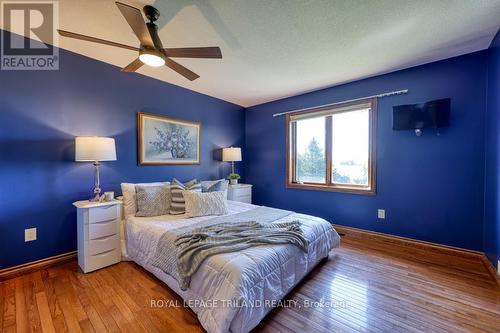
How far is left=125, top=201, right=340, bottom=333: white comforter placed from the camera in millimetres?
1303

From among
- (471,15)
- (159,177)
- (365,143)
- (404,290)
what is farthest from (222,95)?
(404,290)

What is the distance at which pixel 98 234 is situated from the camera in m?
2.26

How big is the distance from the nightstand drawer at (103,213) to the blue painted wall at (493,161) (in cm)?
396

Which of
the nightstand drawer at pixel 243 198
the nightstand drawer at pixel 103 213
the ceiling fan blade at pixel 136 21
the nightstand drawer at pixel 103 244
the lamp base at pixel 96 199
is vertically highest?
the ceiling fan blade at pixel 136 21

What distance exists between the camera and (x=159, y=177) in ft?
10.6

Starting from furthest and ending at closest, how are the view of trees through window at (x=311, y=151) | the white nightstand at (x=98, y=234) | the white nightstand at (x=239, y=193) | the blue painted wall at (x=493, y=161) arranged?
1. the white nightstand at (x=239, y=193)
2. the view of trees through window at (x=311, y=151)
3. the white nightstand at (x=98, y=234)
4. the blue painted wall at (x=493, y=161)

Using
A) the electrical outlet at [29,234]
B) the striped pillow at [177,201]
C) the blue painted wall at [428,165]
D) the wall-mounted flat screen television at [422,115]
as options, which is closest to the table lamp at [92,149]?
the striped pillow at [177,201]

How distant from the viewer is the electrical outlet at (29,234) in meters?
2.20

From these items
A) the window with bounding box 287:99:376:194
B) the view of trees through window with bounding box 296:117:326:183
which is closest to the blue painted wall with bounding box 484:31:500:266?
the window with bounding box 287:99:376:194

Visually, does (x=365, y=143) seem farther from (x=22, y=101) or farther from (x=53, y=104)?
(x=22, y=101)

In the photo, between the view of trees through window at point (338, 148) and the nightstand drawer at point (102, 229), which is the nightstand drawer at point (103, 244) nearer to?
the nightstand drawer at point (102, 229)

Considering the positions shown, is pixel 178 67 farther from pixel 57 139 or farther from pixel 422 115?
pixel 422 115

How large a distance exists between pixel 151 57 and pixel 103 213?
1.75m

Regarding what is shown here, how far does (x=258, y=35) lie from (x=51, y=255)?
3.32m
